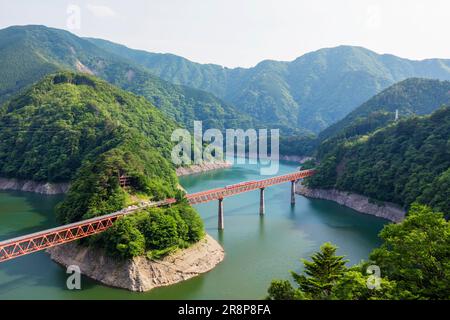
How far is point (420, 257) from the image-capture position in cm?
2356

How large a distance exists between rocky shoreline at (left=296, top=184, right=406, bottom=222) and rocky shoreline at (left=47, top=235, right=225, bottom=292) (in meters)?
36.8

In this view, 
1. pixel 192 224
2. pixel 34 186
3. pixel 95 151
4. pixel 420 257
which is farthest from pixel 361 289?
pixel 34 186

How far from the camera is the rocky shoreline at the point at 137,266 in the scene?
39438 millimetres

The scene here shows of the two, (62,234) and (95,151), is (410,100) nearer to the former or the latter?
(95,151)

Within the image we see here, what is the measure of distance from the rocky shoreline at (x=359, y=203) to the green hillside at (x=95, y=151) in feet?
106

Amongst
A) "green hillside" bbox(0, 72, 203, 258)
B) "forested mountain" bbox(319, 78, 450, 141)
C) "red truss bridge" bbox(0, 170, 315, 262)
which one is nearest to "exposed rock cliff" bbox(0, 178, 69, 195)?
Answer: "green hillside" bbox(0, 72, 203, 258)

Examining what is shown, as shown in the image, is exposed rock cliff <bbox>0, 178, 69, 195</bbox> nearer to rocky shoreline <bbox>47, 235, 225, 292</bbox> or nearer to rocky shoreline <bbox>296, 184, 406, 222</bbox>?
rocky shoreline <bbox>47, 235, 225, 292</bbox>

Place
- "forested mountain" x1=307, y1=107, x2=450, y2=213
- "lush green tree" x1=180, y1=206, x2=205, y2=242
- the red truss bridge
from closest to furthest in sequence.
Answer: the red truss bridge < "lush green tree" x1=180, y1=206, x2=205, y2=242 < "forested mountain" x1=307, y1=107, x2=450, y2=213

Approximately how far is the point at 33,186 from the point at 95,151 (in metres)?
16.8

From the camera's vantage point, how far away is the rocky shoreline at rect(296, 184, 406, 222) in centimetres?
6812

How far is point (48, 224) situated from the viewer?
60594 mm

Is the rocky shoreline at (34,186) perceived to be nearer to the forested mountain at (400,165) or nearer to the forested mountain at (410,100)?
the forested mountain at (400,165)
